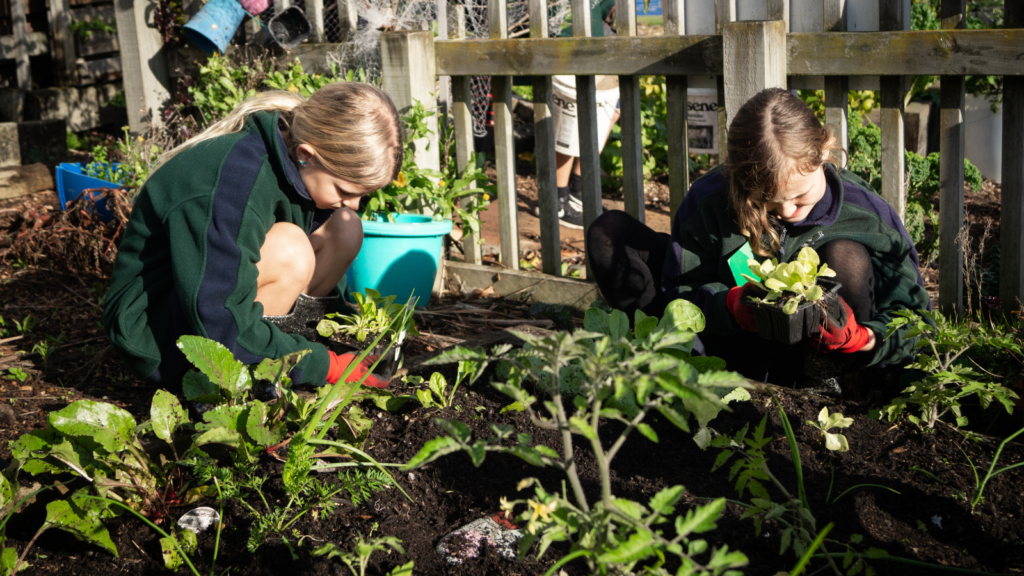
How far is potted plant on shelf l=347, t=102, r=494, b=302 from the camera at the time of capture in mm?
2936

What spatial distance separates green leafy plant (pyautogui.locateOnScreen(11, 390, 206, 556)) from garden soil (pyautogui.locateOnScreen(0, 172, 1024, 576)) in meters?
0.06

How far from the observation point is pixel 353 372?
2.07m

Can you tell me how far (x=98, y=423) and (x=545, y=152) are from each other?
6.64 ft

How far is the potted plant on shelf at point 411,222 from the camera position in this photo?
294 cm

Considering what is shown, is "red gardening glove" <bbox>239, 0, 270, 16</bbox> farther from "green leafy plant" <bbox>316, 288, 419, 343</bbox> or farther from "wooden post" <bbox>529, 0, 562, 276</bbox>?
"green leafy plant" <bbox>316, 288, 419, 343</bbox>

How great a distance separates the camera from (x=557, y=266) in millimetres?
3246

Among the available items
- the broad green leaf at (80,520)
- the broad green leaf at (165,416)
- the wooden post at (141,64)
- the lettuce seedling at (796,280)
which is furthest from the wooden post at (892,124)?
the wooden post at (141,64)

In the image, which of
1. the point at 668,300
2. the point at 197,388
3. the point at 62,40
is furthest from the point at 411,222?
the point at 62,40

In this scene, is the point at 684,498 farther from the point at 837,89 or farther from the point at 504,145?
the point at 504,145

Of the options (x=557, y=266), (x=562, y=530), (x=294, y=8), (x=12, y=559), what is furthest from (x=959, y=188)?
(x=294, y=8)

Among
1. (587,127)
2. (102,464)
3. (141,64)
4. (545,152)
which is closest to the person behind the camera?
(102,464)

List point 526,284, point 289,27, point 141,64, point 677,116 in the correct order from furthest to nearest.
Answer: point 141,64
point 289,27
point 526,284
point 677,116

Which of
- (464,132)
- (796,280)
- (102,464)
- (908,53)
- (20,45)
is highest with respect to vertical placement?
(20,45)

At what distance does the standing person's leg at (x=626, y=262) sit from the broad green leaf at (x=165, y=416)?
1463mm
